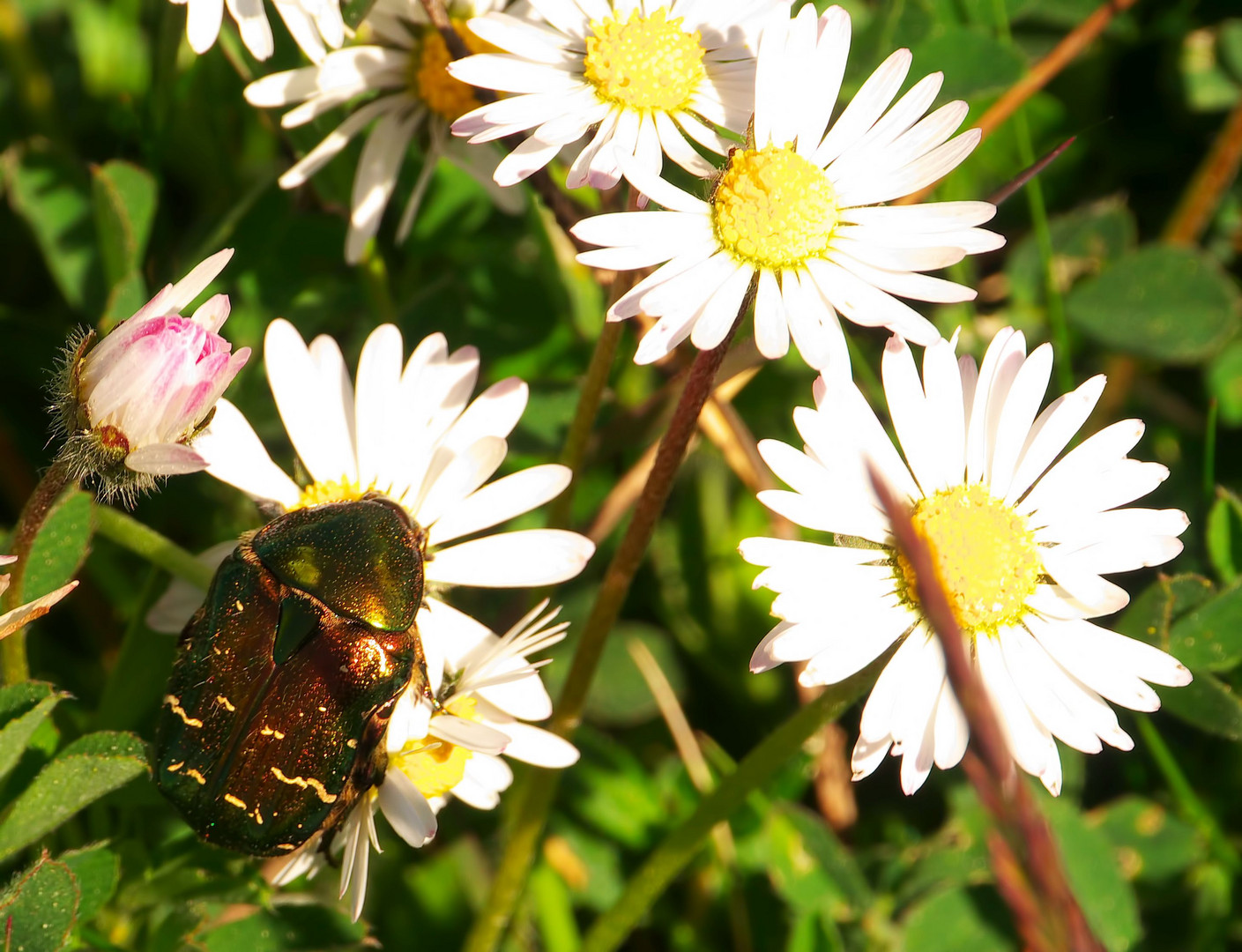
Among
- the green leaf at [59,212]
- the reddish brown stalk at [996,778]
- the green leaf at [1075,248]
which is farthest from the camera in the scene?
the green leaf at [1075,248]

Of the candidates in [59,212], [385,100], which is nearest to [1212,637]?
[385,100]

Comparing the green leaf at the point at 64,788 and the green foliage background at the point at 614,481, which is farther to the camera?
the green foliage background at the point at 614,481

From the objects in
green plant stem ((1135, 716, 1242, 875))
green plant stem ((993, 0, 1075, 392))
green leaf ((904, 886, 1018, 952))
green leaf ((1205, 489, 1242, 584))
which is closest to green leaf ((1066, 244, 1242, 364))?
green plant stem ((993, 0, 1075, 392))

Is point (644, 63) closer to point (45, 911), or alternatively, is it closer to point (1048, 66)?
point (1048, 66)

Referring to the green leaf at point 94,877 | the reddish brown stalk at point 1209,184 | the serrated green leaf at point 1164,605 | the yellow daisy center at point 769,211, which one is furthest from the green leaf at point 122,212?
the reddish brown stalk at point 1209,184

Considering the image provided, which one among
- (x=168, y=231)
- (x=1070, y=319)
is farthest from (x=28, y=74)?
(x=1070, y=319)

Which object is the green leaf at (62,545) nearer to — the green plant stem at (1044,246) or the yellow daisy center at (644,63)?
the yellow daisy center at (644,63)

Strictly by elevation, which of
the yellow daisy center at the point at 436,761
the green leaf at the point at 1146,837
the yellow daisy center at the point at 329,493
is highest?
the yellow daisy center at the point at 329,493

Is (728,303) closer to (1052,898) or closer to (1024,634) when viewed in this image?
(1024,634)
